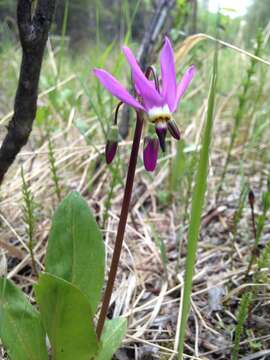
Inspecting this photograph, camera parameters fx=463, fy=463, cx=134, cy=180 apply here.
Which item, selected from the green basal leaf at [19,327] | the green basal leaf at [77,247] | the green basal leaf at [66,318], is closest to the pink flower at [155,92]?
the green basal leaf at [77,247]

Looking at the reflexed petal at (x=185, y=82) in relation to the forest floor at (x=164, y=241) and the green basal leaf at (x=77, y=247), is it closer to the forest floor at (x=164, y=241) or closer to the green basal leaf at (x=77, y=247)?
the green basal leaf at (x=77, y=247)

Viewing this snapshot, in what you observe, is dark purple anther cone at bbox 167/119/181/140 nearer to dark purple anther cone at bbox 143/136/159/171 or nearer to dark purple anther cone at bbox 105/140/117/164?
dark purple anther cone at bbox 143/136/159/171

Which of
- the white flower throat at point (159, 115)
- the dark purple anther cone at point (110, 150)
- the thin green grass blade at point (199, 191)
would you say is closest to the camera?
the thin green grass blade at point (199, 191)

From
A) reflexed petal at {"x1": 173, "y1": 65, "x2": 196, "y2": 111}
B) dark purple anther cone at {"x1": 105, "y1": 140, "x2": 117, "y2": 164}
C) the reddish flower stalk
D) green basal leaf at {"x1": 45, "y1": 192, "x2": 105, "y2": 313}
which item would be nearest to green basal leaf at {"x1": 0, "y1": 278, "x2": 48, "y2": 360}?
green basal leaf at {"x1": 45, "y1": 192, "x2": 105, "y2": 313}

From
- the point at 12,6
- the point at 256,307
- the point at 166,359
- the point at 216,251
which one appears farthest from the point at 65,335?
the point at 12,6

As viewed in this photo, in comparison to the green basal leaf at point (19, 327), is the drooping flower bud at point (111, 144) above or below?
above

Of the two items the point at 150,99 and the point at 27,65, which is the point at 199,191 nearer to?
the point at 150,99

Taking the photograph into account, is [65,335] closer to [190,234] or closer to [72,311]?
[72,311]
